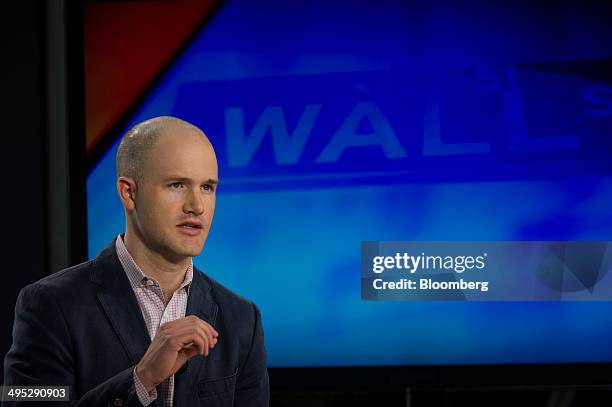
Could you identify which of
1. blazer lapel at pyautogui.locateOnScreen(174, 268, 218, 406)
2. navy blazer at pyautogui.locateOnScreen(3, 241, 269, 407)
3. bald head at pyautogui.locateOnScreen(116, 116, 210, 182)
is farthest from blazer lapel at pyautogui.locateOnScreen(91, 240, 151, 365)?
bald head at pyautogui.locateOnScreen(116, 116, 210, 182)

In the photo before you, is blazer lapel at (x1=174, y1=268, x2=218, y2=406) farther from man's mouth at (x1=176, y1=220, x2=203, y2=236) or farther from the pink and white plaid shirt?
man's mouth at (x1=176, y1=220, x2=203, y2=236)

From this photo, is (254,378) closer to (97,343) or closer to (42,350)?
(97,343)

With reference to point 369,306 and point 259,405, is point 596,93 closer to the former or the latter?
point 369,306

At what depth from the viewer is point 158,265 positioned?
173cm

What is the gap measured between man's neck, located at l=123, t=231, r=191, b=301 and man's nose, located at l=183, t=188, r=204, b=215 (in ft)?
0.45

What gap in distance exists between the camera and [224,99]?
2.97 metres

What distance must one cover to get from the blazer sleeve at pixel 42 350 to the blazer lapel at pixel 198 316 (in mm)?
173

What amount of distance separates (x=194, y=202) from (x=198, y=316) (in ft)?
0.94

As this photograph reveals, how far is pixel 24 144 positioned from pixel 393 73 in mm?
1538

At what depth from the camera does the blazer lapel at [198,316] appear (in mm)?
1701

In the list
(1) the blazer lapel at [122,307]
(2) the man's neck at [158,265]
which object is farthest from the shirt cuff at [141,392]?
(2) the man's neck at [158,265]

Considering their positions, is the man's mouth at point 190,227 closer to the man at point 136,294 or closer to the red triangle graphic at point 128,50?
the man at point 136,294

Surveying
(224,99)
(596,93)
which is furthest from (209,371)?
(596,93)

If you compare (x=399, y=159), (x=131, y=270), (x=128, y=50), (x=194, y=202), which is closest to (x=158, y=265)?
(x=131, y=270)
